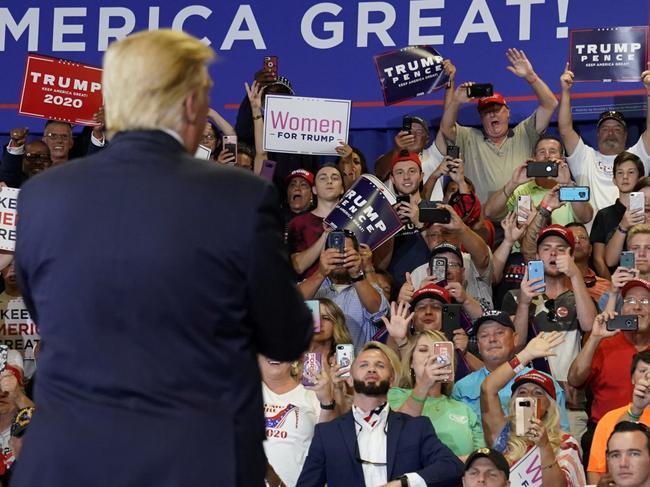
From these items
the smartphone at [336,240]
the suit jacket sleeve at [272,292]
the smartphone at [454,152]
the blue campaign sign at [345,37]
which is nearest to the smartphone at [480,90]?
the smartphone at [454,152]

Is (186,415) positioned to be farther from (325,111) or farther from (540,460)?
(325,111)

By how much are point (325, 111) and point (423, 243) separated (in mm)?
1157

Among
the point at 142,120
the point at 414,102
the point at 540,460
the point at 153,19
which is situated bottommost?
the point at 540,460

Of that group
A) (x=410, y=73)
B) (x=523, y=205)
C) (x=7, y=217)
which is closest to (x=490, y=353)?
(x=523, y=205)

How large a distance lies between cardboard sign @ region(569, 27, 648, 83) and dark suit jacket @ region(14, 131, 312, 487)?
270 inches

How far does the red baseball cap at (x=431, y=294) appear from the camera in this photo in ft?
22.1

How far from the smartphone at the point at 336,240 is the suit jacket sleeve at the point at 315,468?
6.13ft

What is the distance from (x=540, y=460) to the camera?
5.41 metres

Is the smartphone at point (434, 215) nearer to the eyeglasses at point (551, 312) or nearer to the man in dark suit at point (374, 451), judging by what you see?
the eyeglasses at point (551, 312)

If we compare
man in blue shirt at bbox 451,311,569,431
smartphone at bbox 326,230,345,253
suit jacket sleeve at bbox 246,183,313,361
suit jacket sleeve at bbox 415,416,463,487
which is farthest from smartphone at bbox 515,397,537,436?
suit jacket sleeve at bbox 246,183,313,361

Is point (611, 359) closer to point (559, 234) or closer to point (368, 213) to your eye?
point (559, 234)

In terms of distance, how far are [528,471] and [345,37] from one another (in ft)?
17.2

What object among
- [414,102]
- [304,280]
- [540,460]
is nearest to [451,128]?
[414,102]

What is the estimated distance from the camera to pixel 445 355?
19.0ft
